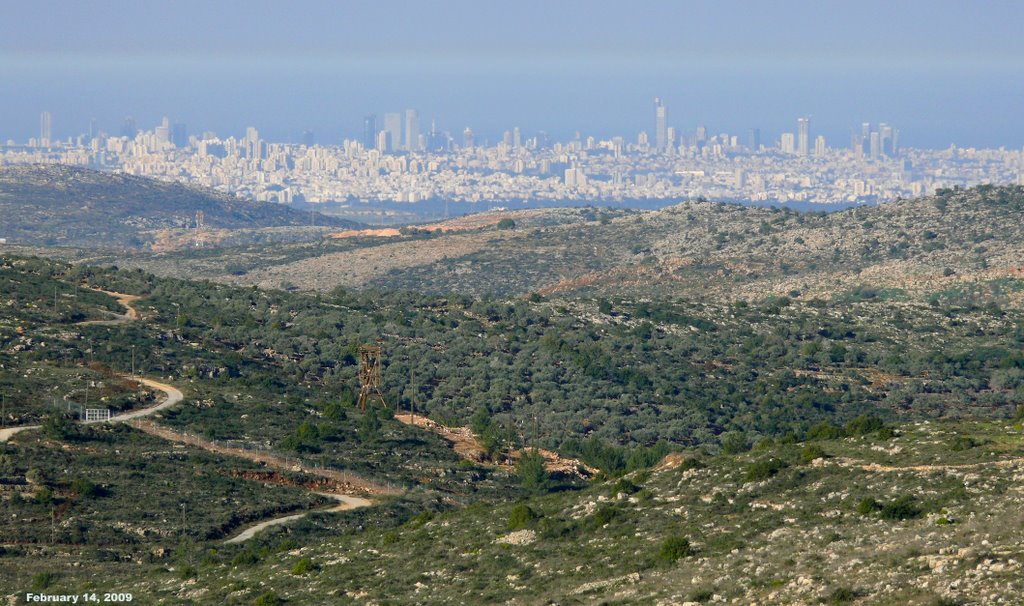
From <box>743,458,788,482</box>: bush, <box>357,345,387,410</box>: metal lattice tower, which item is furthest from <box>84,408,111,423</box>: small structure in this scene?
<box>743,458,788,482</box>: bush

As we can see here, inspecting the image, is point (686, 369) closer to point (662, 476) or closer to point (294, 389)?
point (294, 389)

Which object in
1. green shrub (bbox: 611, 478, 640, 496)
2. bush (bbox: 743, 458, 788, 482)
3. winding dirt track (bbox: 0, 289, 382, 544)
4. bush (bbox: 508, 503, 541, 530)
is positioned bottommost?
winding dirt track (bbox: 0, 289, 382, 544)

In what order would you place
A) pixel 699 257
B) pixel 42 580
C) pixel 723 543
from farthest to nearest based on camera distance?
1. pixel 699 257
2. pixel 42 580
3. pixel 723 543

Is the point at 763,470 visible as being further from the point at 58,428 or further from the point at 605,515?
the point at 58,428

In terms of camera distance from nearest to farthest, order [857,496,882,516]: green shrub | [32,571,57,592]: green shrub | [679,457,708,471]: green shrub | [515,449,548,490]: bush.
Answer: [857,496,882,516]: green shrub, [32,571,57,592]: green shrub, [679,457,708,471]: green shrub, [515,449,548,490]: bush

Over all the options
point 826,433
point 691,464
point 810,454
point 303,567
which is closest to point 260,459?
point 303,567

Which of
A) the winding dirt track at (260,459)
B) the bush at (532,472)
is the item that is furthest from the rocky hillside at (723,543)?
the bush at (532,472)

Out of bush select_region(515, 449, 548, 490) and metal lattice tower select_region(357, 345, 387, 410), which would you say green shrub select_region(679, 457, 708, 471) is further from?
metal lattice tower select_region(357, 345, 387, 410)

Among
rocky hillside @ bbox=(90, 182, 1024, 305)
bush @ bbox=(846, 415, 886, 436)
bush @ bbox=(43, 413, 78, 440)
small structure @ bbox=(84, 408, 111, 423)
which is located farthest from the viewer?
rocky hillside @ bbox=(90, 182, 1024, 305)

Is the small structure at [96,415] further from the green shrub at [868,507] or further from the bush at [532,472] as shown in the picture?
the green shrub at [868,507]
